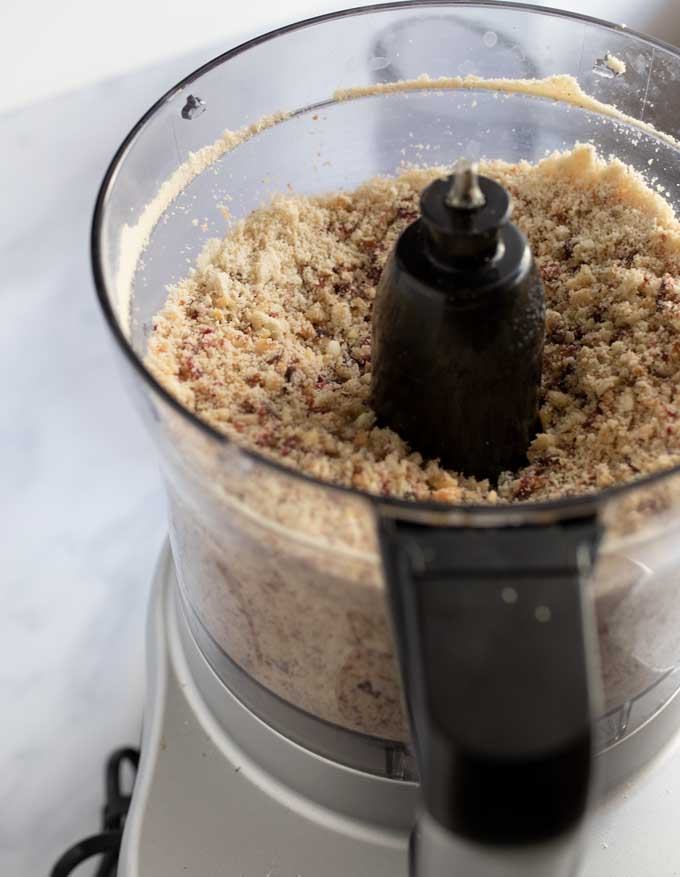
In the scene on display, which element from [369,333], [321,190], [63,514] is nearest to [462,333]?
[369,333]

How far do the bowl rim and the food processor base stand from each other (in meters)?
0.19

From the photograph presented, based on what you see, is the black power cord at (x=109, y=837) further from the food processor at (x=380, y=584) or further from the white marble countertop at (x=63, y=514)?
the food processor at (x=380, y=584)

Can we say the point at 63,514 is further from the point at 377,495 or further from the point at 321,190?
the point at 377,495

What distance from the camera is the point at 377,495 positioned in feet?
1.39

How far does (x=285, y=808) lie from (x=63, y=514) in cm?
57

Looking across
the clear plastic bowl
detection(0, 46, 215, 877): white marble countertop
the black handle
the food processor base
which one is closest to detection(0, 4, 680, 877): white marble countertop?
detection(0, 46, 215, 877): white marble countertop

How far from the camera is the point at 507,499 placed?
539mm

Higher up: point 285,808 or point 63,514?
point 285,808

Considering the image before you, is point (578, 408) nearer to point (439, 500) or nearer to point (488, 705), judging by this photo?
point (439, 500)

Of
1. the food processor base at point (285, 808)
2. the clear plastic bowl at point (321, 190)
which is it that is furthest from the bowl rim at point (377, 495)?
the food processor base at point (285, 808)

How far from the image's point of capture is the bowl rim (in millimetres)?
393

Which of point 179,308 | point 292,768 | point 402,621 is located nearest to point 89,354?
point 179,308

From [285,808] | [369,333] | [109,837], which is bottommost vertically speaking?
[109,837]

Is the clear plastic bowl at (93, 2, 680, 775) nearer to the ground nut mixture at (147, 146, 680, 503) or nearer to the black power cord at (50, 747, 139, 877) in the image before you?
the ground nut mixture at (147, 146, 680, 503)
